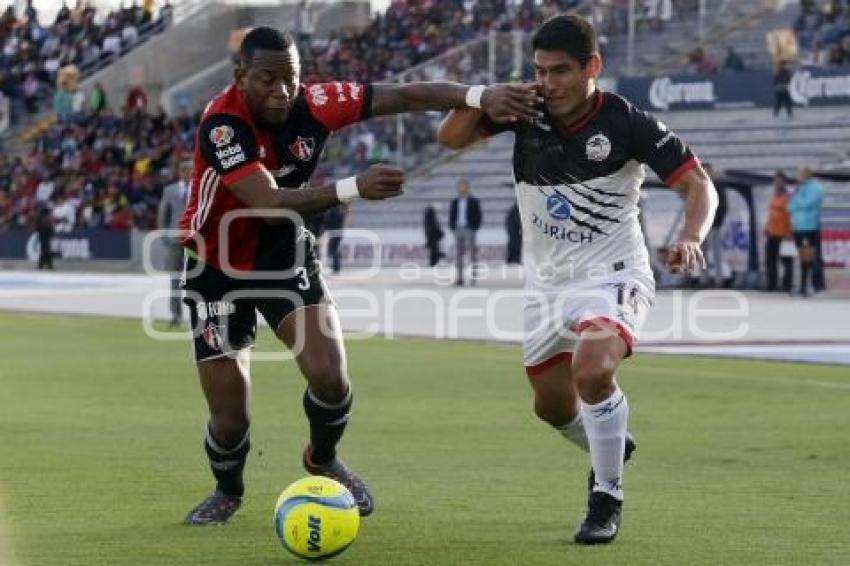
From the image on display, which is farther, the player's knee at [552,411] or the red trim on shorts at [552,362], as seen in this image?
the player's knee at [552,411]

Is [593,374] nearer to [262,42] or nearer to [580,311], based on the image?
[580,311]

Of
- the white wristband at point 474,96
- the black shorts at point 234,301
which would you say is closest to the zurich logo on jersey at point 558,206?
the white wristband at point 474,96

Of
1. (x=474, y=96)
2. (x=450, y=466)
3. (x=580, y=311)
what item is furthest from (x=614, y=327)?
(x=450, y=466)

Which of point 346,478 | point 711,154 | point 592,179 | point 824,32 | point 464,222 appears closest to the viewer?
point 592,179

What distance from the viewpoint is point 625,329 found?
8930 millimetres

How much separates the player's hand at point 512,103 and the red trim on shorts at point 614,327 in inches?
39.5

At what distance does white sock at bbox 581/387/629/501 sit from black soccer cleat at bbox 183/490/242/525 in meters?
1.83

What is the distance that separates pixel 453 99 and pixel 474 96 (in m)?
0.15

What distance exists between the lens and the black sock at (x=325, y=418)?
9453mm

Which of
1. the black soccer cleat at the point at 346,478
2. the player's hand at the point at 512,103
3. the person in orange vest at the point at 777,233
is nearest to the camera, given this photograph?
the player's hand at the point at 512,103

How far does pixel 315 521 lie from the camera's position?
816 centimetres

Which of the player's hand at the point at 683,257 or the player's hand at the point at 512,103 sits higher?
the player's hand at the point at 512,103

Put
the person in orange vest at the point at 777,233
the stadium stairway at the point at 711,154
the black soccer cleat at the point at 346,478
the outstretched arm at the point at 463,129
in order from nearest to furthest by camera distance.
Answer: the outstretched arm at the point at 463,129, the black soccer cleat at the point at 346,478, the person in orange vest at the point at 777,233, the stadium stairway at the point at 711,154

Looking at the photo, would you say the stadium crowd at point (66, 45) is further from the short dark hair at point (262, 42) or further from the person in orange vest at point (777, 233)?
the short dark hair at point (262, 42)
